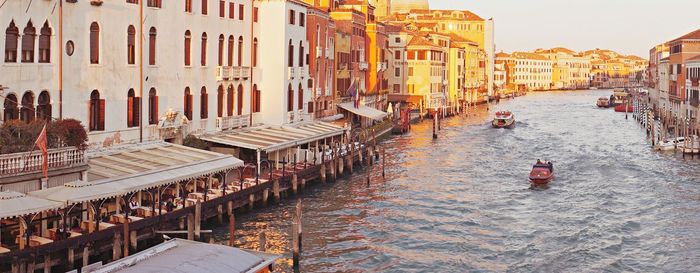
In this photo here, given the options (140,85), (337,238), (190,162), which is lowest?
(337,238)

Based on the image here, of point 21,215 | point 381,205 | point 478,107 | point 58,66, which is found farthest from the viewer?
point 478,107

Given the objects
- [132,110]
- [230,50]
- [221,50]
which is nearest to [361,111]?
[230,50]

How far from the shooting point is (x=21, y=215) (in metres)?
18.4

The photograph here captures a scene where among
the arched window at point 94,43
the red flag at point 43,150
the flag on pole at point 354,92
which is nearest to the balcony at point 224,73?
the arched window at point 94,43

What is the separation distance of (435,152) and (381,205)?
18.1m

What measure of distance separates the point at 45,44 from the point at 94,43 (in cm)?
228

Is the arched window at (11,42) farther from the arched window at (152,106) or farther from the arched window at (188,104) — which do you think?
the arched window at (188,104)

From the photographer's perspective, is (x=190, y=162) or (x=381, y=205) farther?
(x=381, y=205)

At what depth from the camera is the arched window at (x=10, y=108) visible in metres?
23.1

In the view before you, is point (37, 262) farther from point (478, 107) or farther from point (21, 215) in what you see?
point (478, 107)

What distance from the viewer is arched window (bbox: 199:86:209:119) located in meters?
33.0

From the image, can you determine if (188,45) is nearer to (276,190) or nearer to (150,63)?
(150,63)

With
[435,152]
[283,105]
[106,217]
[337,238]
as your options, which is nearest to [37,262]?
[106,217]

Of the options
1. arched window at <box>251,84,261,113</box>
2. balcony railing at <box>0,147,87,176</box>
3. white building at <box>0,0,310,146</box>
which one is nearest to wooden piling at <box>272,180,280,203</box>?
white building at <box>0,0,310,146</box>
